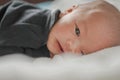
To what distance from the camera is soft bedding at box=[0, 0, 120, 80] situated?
599 mm

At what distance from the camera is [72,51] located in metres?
0.73

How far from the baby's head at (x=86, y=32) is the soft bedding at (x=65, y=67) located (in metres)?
0.05

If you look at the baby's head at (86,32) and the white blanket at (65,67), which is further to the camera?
the baby's head at (86,32)

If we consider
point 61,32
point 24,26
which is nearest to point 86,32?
point 61,32

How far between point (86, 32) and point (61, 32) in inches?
3.1

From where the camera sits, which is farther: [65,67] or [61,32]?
[61,32]

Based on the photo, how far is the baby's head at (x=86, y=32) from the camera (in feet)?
2.46

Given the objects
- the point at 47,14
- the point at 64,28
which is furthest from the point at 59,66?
the point at 47,14

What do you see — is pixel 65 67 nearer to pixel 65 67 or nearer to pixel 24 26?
pixel 65 67

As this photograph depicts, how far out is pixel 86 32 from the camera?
2.49 ft

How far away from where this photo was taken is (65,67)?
2.06ft

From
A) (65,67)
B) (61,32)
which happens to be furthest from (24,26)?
(65,67)

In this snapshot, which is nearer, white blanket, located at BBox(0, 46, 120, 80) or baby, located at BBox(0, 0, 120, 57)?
white blanket, located at BBox(0, 46, 120, 80)

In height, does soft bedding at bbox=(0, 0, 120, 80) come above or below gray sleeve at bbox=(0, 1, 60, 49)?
below
